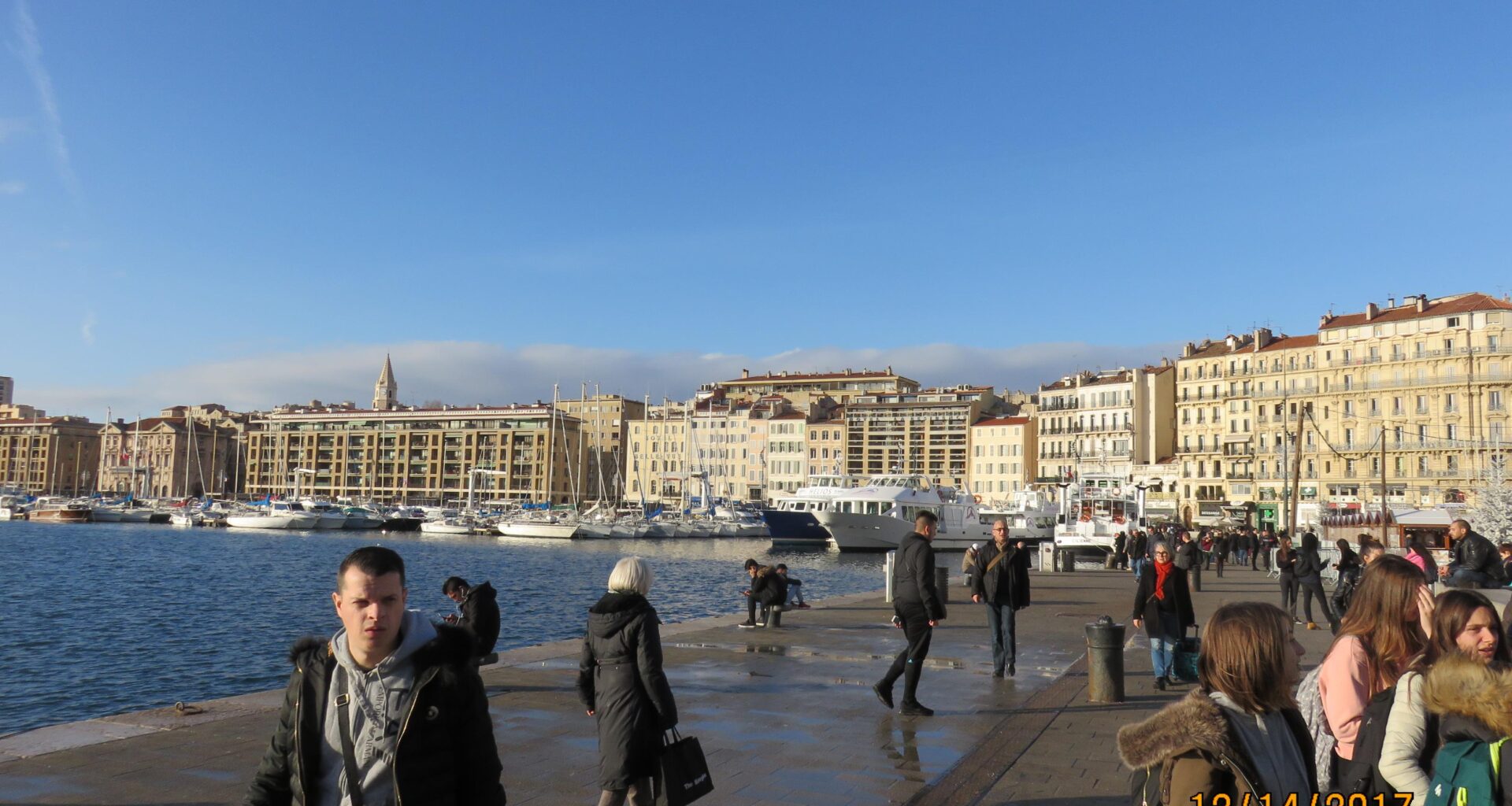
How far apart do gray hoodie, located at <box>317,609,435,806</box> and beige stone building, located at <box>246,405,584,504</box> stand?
133 meters

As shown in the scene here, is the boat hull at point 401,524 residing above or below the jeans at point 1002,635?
below

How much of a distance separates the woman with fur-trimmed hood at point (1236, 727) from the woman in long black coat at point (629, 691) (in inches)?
110

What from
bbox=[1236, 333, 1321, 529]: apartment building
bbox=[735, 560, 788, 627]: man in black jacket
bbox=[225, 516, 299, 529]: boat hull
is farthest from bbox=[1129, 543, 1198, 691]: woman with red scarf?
bbox=[225, 516, 299, 529]: boat hull

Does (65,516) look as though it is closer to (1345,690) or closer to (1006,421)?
(1006,421)

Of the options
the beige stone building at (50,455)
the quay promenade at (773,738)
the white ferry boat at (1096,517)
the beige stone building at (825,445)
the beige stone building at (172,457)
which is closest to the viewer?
the quay promenade at (773,738)

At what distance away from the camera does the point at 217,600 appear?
29688 millimetres

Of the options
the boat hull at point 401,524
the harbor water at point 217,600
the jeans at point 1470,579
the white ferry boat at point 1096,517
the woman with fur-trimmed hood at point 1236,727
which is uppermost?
the woman with fur-trimmed hood at point 1236,727

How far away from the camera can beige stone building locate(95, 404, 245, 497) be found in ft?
506

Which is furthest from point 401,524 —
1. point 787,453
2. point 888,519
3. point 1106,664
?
point 1106,664

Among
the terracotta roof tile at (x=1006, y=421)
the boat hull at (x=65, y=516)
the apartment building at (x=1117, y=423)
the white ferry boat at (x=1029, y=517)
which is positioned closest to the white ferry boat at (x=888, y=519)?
the white ferry boat at (x=1029, y=517)

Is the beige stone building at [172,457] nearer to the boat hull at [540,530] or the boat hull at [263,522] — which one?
the boat hull at [263,522]

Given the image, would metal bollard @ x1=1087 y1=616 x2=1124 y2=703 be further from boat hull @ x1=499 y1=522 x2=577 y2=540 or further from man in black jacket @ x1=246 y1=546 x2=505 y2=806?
boat hull @ x1=499 y1=522 x2=577 y2=540

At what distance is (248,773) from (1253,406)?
9149cm

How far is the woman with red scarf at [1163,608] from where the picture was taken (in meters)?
11.1
